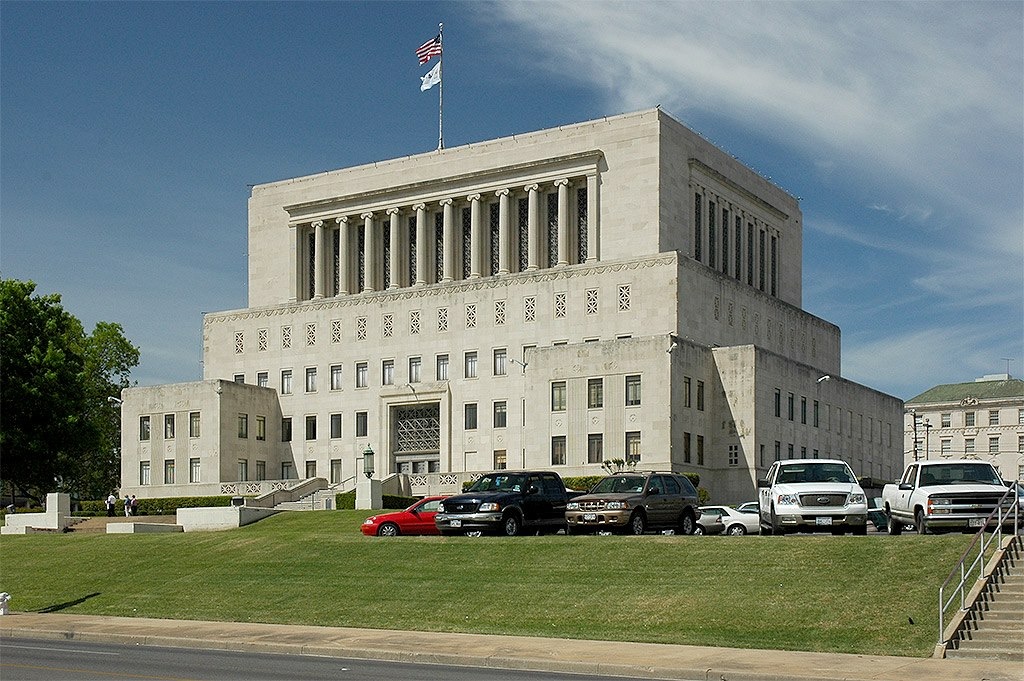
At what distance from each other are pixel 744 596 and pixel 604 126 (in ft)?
191

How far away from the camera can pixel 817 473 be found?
34.7 metres

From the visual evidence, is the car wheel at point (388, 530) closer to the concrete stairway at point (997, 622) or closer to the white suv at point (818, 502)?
the white suv at point (818, 502)

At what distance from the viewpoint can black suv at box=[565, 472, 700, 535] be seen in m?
36.1

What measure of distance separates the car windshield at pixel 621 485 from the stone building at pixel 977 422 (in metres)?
111

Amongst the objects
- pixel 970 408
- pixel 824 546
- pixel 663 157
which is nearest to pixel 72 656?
pixel 824 546

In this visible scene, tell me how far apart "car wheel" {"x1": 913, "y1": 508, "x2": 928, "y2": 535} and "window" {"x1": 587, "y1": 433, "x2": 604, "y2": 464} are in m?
39.0

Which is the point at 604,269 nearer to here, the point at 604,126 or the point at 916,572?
the point at 604,126

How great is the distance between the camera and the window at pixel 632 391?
6981cm

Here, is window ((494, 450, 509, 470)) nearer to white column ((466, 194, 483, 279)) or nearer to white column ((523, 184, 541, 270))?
white column ((523, 184, 541, 270))

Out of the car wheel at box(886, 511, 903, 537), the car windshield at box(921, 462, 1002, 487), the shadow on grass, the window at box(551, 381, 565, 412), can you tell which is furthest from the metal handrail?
the window at box(551, 381, 565, 412)

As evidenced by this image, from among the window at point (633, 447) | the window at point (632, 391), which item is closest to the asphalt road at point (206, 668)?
the window at point (633, 447)

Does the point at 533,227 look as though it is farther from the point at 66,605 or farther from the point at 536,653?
the point at 536,653

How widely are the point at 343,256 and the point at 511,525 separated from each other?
55784mm

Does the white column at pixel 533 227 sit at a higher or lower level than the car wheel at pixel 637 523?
higher
